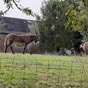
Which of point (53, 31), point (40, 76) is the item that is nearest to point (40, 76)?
point (40, 76)

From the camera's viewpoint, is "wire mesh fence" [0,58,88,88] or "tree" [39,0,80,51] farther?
"tree" [39,0,80,51]

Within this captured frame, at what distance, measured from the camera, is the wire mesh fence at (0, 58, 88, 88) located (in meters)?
10.2

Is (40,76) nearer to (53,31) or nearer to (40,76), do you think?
(40,76)

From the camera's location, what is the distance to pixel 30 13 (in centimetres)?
1085

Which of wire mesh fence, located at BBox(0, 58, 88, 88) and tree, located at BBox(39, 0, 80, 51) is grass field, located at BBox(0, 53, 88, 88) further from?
tree, located at BBox(39, 0, 80, 51)

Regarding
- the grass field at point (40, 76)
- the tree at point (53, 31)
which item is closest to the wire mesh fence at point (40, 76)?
the grass field at point (40, 76)

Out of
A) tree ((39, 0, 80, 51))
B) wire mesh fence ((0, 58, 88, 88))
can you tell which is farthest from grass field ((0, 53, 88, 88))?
tree ((39, 0, 80, 51))

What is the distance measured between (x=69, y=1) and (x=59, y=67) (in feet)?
7.91

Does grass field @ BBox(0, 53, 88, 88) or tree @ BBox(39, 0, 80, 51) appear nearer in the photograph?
grass field @ BBox(0, 53, 88, 88)

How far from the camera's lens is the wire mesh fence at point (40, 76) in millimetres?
10180

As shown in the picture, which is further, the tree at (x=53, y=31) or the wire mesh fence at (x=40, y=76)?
the tree at (x=53, y=31)

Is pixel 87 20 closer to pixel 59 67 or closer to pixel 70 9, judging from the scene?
pixel 70 9

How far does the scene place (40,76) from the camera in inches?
431

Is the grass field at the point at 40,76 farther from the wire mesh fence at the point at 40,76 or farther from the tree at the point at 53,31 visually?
the tree at the point at 53,31
